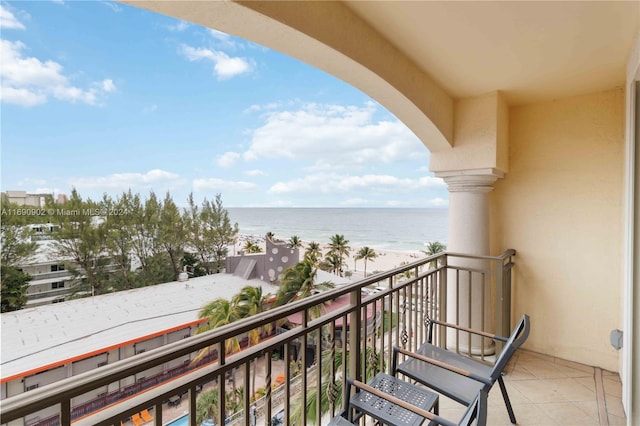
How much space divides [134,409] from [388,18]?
5.93 ft

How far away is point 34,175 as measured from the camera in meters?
15.2

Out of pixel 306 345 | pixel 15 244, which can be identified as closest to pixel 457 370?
pixel 306 345

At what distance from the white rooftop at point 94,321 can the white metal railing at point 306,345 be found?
12.7m

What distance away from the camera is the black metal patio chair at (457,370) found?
1.39 meters

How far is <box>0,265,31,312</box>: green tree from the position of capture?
26.5 ft

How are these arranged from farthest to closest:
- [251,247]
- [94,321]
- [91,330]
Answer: [251,247] → [91,330] → [94,321]

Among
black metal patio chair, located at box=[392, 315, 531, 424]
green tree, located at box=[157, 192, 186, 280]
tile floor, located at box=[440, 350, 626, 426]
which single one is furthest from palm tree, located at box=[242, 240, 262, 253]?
black metal patio chair, located at box=[392, 315, 531, 424]

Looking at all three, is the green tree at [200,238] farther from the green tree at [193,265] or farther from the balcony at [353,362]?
the balcony at [353,362]

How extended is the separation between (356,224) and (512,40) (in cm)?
2753

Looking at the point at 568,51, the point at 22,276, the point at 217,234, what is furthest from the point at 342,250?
the point at 568,51

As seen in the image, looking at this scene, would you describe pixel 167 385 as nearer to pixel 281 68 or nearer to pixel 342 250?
pixel 342 250

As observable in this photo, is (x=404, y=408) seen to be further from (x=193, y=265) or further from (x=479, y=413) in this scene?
(x=193, y=265)

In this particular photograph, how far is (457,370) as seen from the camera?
141 centimetres

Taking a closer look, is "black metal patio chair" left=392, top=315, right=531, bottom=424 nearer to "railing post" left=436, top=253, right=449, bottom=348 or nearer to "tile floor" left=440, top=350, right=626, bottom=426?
"tile floor" left=440, top=350, right=626, bottom=426
